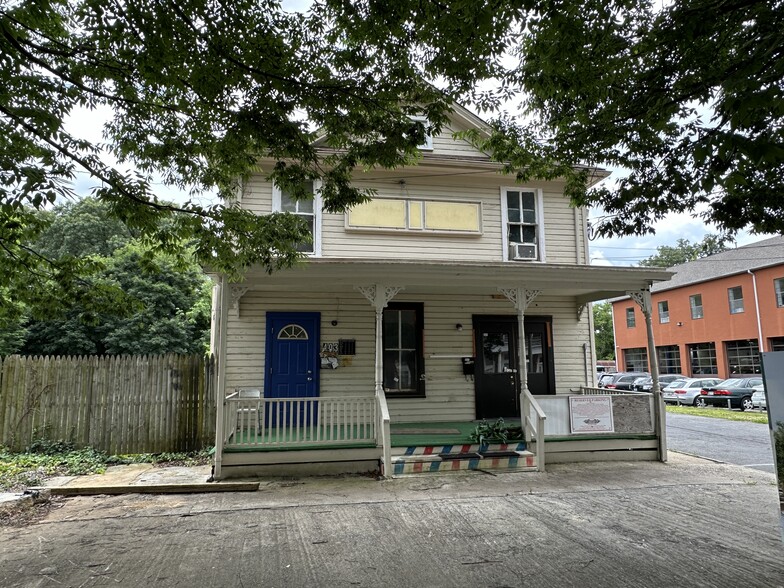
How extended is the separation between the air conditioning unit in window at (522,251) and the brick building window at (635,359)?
96.8 ft

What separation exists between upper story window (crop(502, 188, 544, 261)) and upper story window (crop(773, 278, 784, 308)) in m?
21.1

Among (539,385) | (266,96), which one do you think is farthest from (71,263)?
(539,385)

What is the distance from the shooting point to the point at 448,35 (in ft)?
15.3

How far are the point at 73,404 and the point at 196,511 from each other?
177 inches

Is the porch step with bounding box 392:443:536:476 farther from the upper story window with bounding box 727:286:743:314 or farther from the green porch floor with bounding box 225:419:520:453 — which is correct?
the upper story window with bounding box 727:286:743:314

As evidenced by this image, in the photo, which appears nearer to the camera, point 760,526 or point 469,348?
point 760,526

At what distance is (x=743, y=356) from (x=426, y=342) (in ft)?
84.6

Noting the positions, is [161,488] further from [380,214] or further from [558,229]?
[558,229]

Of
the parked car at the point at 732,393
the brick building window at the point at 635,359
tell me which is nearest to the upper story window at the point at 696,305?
the brick building window at the point at 635,359

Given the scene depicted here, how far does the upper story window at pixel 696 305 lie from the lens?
2958 cm

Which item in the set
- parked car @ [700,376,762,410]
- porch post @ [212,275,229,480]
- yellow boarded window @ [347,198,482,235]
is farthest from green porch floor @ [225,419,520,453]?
parked car @ [700,376,762,410]

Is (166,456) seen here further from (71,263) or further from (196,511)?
(71,263)

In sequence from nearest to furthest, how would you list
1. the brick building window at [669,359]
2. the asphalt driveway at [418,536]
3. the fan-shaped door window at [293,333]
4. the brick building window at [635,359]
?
the asphalt driveway at [418,536], the fan-shaped door window at [293,333], the brick building window at [669,359], the brick building window at [635,359]

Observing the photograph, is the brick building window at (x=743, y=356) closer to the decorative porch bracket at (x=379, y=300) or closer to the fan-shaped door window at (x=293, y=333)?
the decorative porch bracket at (x=379, y=300)
